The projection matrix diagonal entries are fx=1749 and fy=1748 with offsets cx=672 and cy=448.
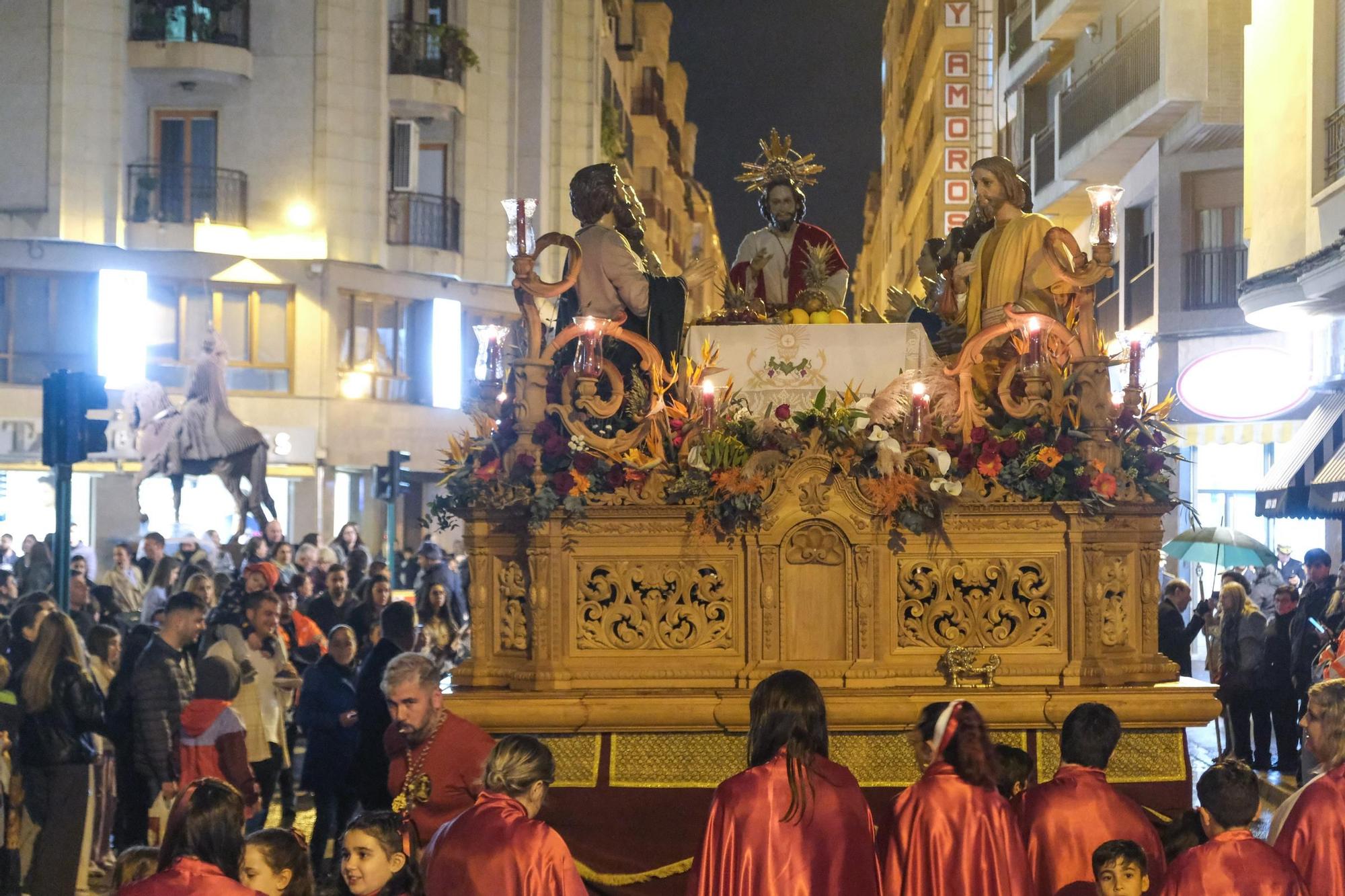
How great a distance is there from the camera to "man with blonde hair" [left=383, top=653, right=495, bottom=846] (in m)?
6.68

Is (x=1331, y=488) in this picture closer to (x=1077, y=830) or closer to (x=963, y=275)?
(x=963, y=275)

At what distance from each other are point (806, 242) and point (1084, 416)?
251 cm

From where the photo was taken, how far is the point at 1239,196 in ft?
82.6

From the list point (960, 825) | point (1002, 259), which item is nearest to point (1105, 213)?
point (1002, 259)

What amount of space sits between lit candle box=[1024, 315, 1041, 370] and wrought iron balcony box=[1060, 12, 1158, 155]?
16.6 meters

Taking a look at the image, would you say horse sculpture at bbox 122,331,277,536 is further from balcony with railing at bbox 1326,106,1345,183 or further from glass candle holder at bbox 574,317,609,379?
Result: glass candle holder at bbox 574,317,609,379

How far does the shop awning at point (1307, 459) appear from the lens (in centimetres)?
2027

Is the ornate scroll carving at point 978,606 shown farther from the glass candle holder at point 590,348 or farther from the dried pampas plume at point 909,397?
the glass candle holder at point 590,348

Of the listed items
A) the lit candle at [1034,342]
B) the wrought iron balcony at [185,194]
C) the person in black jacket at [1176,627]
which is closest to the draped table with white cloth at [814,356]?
the lit candle at [1034,342]

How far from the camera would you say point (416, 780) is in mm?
6684

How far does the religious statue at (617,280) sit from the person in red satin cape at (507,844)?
377cm

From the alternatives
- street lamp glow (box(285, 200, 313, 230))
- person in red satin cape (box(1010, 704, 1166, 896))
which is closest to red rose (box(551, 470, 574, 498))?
person in red satin cape (box(1010, 704, 1166, 896))

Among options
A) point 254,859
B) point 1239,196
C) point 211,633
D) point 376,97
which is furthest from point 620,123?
point 254,859

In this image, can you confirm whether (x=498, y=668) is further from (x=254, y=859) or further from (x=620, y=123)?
(x=620, y=123)
